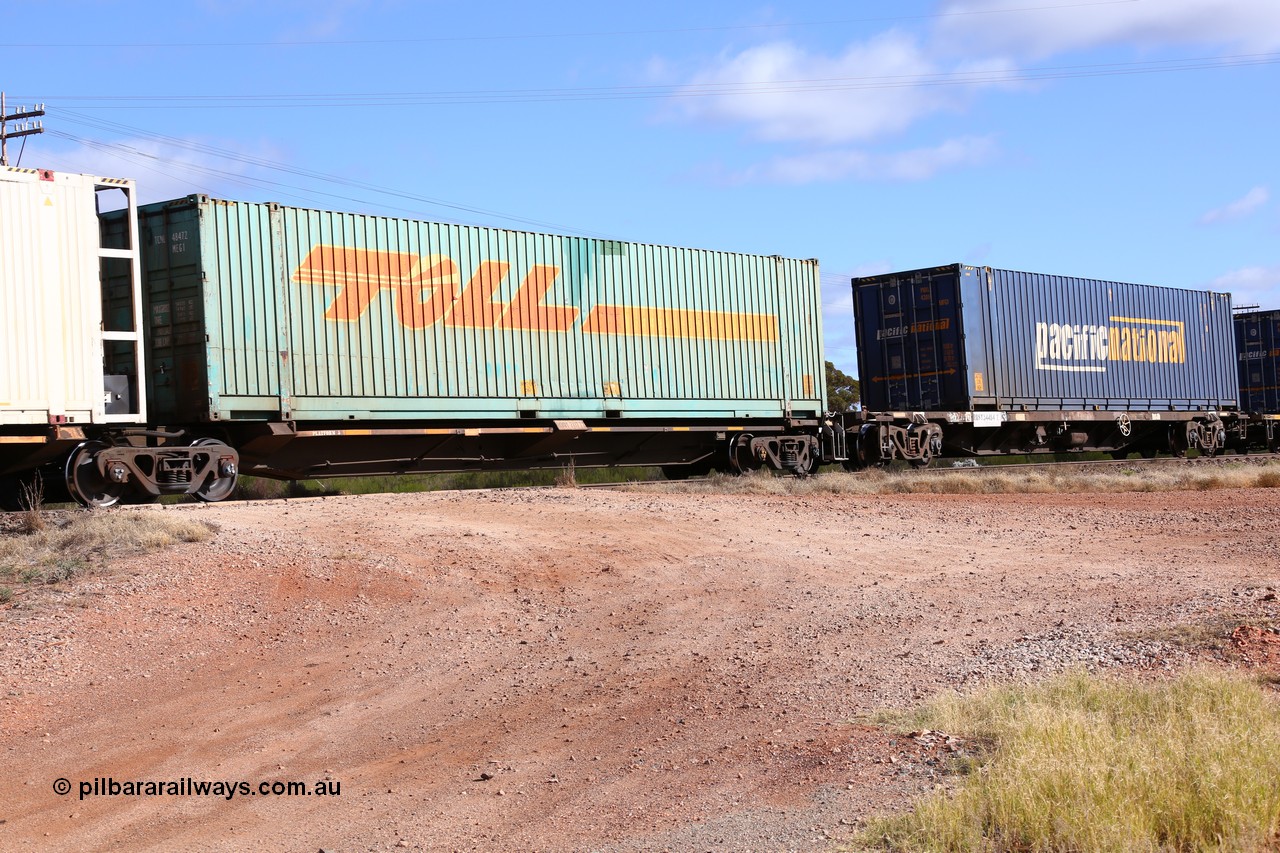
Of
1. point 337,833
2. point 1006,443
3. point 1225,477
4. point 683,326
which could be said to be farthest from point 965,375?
point 337,833

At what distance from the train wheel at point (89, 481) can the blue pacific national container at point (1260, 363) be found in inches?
1254

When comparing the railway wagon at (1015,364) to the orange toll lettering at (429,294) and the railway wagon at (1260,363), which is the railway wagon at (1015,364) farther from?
the orange toll lettering at (429,294)

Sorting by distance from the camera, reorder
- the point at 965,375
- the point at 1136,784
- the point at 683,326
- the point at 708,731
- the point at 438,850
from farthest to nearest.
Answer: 1. the point at 965,375
2. the point at 683,326
3. the point at 708,731
4. the point at 438,850
5. the point at 1136,784

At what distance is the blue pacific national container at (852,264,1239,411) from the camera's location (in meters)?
24.2

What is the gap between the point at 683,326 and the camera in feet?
64.7

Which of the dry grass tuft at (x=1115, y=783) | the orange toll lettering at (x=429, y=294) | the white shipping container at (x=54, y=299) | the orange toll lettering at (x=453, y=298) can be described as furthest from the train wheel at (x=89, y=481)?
the dry grass tuft at (x=1115, y=783)

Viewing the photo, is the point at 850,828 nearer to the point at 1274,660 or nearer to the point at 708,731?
the point at 708,731

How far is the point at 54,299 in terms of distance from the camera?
40.9 feet

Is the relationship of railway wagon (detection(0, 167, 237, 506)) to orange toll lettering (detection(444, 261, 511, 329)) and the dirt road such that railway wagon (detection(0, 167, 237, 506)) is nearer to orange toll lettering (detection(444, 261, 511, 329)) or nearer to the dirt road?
the dirt road

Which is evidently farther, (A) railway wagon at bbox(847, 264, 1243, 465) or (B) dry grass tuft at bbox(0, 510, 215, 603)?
(A) railway wagon at bbox(847, 264, 1243, 465)

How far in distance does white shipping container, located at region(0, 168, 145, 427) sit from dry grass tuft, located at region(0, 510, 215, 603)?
1717 millimetres

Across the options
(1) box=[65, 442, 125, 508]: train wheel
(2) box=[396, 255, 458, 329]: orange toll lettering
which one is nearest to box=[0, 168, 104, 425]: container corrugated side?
(1) box=[65, 442, 125, 508]: train wheel

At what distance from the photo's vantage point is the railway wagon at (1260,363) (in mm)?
35250

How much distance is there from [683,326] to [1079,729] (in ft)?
48.9
